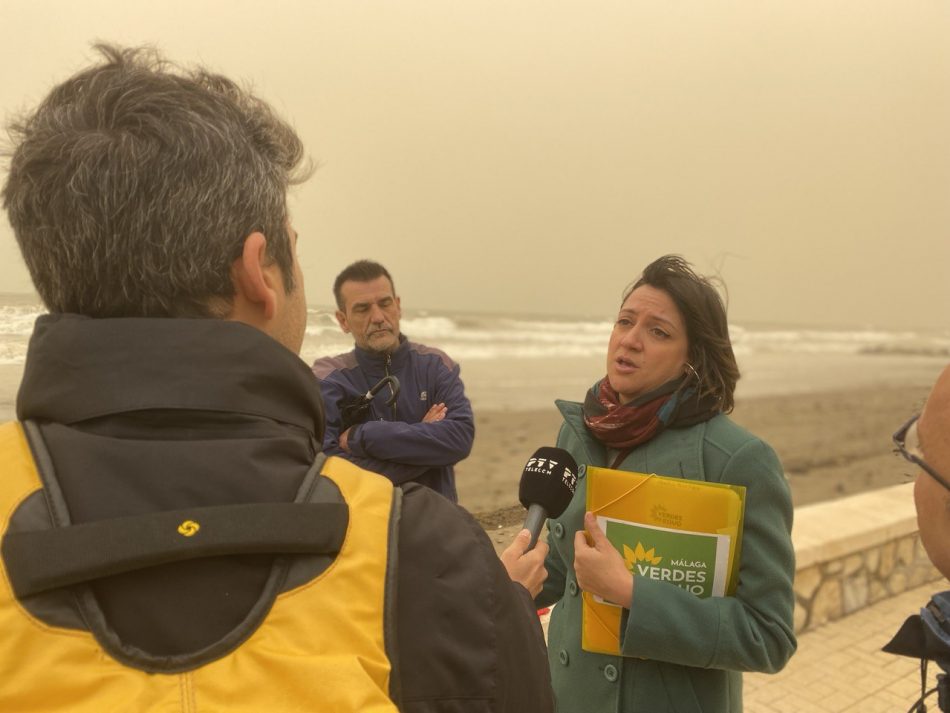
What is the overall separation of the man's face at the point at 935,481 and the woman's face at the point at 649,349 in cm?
81

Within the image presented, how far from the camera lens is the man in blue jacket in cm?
254

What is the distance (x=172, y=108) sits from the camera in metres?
0.89

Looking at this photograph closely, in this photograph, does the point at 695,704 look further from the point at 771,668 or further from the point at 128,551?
the point at 128,551

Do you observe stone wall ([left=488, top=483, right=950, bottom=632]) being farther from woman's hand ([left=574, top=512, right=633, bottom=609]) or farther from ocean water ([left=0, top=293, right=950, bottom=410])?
ocean water ([left=0, top=293, right=950, bottom=410])

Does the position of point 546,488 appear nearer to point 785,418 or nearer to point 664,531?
point 664,531

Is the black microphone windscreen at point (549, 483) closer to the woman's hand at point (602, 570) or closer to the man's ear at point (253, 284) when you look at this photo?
the woman's hand at point (602, 570)

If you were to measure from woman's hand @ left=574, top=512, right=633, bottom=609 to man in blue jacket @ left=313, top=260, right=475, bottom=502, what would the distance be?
0.93 m

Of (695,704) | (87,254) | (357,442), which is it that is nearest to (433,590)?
(87,254)

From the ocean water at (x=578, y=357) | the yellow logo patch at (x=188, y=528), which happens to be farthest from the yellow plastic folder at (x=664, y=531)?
the ocean water at (x=578, y=357)

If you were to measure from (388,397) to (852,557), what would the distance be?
3452 mm

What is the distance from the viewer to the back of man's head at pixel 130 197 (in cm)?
85

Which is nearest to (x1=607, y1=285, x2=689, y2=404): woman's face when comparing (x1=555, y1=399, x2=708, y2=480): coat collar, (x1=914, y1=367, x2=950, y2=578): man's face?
(x1=555, y1=399, x2=708, y2=480): coat collar

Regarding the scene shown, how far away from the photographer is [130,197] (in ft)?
2.78

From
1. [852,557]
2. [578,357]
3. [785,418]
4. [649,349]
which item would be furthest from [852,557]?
[578,357]
